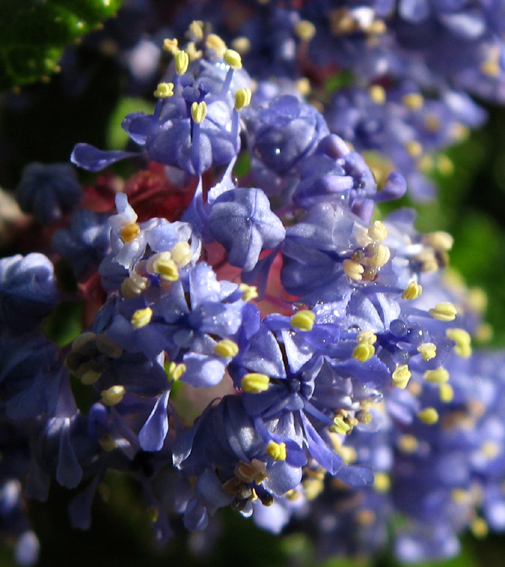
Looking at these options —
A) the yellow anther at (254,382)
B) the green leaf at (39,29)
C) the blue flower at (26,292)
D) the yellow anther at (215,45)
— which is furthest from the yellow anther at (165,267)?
the green leaf at (39,29)

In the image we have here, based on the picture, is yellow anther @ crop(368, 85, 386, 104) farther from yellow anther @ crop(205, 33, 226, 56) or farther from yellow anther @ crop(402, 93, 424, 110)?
yellow anther @ crop(205, 33, 226, 56)

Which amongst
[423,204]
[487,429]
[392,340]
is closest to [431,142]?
[423,204]

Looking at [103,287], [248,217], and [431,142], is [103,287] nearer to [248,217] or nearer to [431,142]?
[248,217]

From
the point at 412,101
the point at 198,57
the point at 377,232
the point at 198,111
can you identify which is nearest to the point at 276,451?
the point at 377,232

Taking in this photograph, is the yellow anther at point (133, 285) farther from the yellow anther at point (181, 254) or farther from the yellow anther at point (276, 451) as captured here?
the yellow anther at point (276, 451)

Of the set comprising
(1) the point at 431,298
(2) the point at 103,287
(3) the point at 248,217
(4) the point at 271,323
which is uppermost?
(3) the point at 248,217

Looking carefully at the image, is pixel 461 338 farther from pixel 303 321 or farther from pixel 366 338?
pixel 303 321
